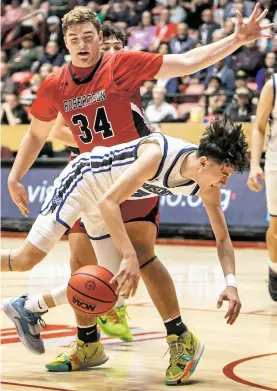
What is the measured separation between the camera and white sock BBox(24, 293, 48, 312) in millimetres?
5922

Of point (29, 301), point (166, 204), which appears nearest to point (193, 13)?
point (166, 204)

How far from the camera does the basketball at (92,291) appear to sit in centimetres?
503

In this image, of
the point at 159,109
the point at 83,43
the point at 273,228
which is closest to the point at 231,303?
the point at 83,43

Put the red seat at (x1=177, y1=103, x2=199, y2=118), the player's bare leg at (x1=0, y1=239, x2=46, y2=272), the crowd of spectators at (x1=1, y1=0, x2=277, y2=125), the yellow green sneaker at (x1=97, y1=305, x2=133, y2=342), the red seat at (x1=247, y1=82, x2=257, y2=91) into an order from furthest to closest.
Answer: the red seat at (x1=247, y1=82, x2=257, y2=91) < the red seat at (x1=177, y1=103, x2=199, y2=118) < the crowd of spectators at (x1=1, y1=0, x2=277, y2=125) < the yellow green sneaker at (x1=97, y1=305, x2=133, y2=342) < the player's bare leg at (x1=0, y1=239, x2=46, y2=272)

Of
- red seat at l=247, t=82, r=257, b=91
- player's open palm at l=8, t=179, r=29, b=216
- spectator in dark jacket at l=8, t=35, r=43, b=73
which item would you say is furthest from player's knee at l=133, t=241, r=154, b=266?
spectator in dark jacket at l=8, t=35, r=43, b=73

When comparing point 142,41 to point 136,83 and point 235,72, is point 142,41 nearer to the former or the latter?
point 235,72

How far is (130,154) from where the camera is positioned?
17.9 ft

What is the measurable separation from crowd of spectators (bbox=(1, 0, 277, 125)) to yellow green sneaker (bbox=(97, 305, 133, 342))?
8.07 m

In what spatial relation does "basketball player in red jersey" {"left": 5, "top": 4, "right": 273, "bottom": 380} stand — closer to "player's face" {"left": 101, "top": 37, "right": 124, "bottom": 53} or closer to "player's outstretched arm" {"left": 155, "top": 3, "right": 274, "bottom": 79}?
"player's outstretched arm" {"left": 155, "top": 3, "right": 274, "bottom": 79}

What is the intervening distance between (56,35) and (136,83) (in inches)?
591

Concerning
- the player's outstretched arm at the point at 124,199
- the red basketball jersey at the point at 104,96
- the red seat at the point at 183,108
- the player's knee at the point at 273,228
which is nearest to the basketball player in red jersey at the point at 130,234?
the red basketball jersey at the point at 104,96

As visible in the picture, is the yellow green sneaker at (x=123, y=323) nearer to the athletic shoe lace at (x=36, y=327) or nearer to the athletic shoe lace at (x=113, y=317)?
the athletic shoe lace at (x=113, y=317)

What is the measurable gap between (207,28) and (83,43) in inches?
470

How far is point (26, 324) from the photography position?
5.86 m
